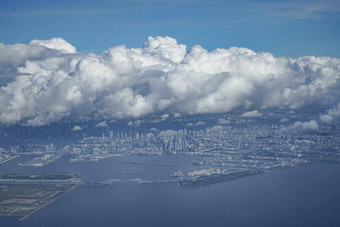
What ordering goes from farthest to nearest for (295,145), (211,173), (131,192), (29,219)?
(295,145) → (211,173) → (131,192) → (29,219)

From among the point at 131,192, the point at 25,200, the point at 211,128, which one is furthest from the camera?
the point at 211,128

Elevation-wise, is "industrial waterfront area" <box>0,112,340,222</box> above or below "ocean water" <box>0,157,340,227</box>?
above

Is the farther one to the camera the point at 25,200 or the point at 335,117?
the point at 335,117

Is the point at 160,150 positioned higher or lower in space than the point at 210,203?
higher

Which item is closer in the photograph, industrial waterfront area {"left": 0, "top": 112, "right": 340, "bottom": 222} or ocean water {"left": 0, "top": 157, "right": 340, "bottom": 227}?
ocean water {"left": 0, "top": 157, "right": 340, "bottom": 227}

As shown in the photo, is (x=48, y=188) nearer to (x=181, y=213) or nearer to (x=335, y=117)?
(x=181, y=213)

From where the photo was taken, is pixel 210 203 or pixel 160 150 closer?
pixel 210 203

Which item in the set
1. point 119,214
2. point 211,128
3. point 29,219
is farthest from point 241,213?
point 211,128

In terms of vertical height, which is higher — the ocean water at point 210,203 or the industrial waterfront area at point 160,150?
the industrial waterfront area at point 160,150
